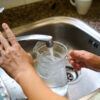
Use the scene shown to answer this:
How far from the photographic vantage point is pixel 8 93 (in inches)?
31.2

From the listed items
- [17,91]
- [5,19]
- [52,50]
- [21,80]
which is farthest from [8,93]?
[5,19]

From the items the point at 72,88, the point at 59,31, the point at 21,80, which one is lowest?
the point at 72,88

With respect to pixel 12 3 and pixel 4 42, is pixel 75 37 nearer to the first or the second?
pixel 12 3

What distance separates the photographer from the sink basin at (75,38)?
998mm

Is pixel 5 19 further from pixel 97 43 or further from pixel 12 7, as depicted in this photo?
pixel 97 43

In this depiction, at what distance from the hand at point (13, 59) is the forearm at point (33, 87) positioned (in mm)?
19

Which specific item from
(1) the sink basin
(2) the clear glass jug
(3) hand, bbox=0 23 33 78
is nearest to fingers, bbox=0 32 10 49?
(3) hand, bbox=0 23 33 78

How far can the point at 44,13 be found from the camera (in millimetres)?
1202

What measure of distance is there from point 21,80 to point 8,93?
0.14m

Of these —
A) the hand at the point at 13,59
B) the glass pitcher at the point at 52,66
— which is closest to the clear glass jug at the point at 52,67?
the glass pitcher at the point at 52,66

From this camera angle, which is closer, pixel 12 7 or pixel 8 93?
pixel 8 93

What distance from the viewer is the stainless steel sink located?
3.29 ft

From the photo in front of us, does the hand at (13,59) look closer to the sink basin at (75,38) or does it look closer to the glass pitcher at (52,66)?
the glass pitcher at (52,66)

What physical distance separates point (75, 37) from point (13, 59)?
530 millimetres
